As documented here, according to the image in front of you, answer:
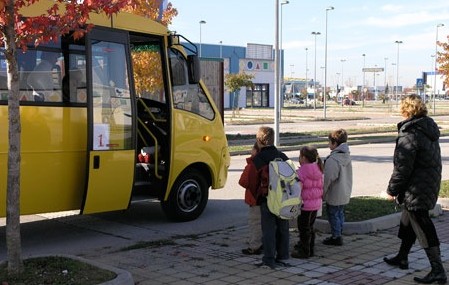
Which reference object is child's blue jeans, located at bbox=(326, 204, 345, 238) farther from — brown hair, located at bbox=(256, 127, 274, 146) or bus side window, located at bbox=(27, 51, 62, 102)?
bus side window, located at bbox=(27, 51, 62, 102)

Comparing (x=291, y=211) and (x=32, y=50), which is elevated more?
(x=32, y=50)

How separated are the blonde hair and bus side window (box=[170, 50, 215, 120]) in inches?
148

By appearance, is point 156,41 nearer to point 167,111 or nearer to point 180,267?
point 167,111

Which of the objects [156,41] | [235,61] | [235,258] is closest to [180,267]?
[235,258]

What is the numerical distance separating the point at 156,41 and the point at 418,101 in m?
4.33

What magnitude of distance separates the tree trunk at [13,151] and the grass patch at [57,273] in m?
0.12

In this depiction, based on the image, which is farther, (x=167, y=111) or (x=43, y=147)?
(x=167, y=111)

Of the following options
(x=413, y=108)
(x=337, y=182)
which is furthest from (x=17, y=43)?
(x=337, y=182)

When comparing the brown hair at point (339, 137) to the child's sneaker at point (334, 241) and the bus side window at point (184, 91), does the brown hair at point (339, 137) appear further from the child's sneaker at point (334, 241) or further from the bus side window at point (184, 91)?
the bus side window at point (184, 91)

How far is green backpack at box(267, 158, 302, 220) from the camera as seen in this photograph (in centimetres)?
604

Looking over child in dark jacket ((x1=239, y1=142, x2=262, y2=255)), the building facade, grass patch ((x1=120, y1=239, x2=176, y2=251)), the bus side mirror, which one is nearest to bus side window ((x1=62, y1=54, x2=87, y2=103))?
the bus side mirror

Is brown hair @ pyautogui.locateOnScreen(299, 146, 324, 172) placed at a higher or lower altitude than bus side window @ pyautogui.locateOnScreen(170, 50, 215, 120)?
lower

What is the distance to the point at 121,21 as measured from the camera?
800 centimetres

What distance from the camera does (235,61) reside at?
73812 mm
